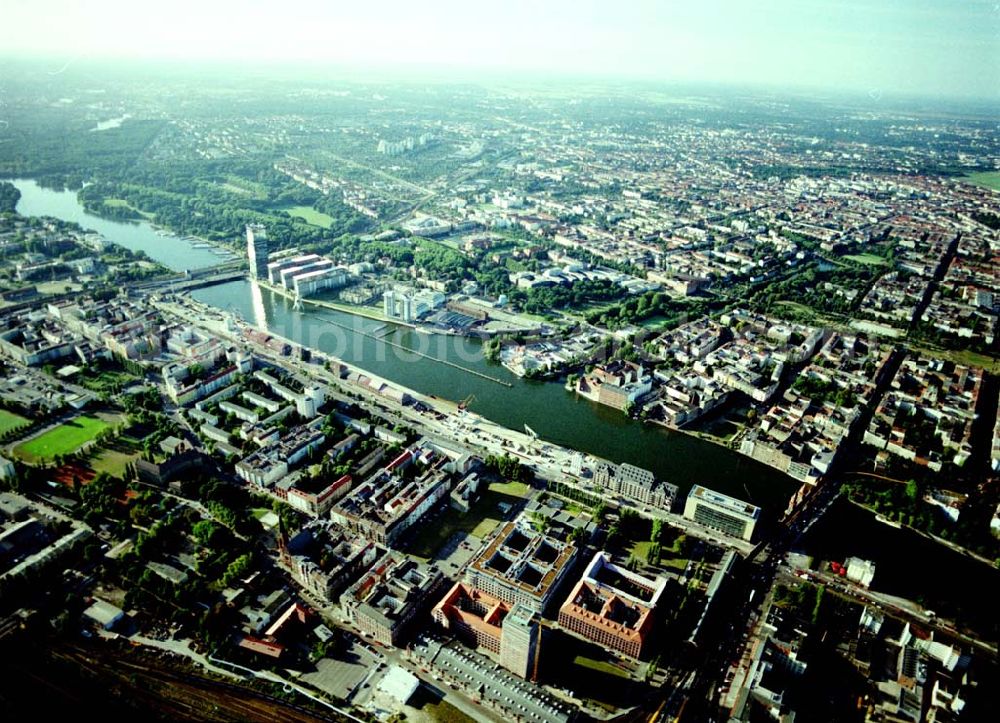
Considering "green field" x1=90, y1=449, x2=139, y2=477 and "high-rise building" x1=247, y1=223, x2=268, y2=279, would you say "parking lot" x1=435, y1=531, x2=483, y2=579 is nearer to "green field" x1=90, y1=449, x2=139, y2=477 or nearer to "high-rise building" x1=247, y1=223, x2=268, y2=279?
"green field" x1=90, y1=449, x2=139, y2=477

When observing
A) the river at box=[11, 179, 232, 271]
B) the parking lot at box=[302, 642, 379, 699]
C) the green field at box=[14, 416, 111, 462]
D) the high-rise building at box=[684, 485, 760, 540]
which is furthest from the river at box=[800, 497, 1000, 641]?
the river at box=[11, 179, 232, 271]

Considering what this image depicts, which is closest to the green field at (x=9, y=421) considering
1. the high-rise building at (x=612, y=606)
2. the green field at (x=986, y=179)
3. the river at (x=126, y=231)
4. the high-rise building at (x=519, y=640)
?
the river at (x=126, y=231)

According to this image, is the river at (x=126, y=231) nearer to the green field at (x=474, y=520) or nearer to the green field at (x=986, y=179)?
the green field at (x=474, y=520)

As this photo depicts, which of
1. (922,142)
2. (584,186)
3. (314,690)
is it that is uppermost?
(922,142)

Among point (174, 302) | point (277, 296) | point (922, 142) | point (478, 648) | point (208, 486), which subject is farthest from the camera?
point (922, 142)

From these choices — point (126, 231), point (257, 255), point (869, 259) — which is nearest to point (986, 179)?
point (869, 259)

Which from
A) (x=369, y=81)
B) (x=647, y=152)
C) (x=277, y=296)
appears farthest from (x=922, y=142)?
(x=369, y=81)

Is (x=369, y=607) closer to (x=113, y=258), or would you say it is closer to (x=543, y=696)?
(x=543, y=696)

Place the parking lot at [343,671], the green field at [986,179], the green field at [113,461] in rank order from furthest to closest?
the green field at [986,179] → the green field at [113,461] → the parking lot at [343,671]
